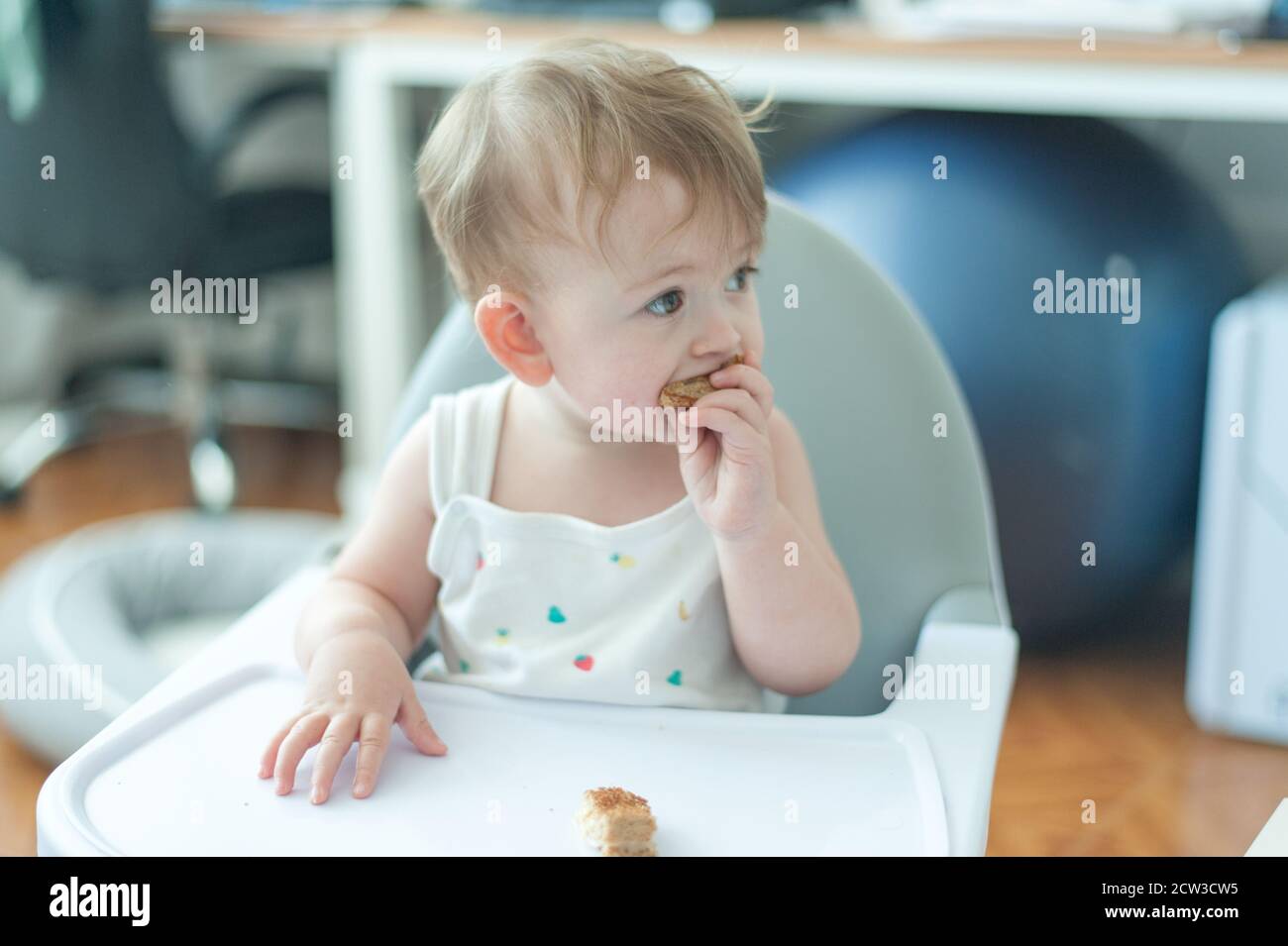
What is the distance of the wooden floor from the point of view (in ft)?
4.92

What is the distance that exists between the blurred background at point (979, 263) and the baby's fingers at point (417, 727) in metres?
0.64

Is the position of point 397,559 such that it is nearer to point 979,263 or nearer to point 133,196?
point 979,263

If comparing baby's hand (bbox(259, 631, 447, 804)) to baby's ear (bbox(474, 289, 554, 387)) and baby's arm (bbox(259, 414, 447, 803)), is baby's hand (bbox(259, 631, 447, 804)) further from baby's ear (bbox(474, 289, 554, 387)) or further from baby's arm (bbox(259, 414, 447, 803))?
baby's ear (bbox(474, 289, 554, 387))

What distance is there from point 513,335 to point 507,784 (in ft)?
0.87

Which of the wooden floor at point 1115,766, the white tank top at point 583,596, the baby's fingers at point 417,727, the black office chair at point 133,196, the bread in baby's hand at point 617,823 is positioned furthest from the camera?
the black office chair at point 133,196

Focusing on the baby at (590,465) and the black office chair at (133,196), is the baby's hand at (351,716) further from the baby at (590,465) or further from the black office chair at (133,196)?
the black office chair at (133,196)

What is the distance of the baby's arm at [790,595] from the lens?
0.81 metres

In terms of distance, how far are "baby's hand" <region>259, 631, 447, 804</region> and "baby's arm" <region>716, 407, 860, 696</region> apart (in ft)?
0.65

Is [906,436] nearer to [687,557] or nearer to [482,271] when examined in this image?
[687,557]

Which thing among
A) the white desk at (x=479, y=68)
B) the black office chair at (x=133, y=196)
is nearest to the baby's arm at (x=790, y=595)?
the white desk at (x=479, y=68)

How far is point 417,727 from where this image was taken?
0.75 metres

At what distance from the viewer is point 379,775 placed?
2.35ft

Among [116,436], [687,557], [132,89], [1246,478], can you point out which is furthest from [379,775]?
[116,436]

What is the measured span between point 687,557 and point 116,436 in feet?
6.92
